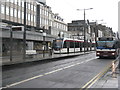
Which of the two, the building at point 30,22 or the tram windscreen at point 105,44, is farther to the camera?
the building at point 30,22

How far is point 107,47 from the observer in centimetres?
2186

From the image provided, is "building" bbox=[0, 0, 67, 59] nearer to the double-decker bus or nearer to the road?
the double-decker bus

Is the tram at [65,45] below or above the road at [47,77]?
above

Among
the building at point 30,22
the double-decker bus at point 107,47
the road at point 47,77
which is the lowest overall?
the road at point 47,77

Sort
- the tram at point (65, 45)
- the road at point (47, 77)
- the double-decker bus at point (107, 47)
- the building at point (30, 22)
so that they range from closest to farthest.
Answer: the road at point (47, 77) → the double-decker bus at point (107, 47) → the tram at point (65, 45) → the building at point (30, 22)

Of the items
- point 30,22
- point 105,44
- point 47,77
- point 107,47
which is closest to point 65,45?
point 105,44

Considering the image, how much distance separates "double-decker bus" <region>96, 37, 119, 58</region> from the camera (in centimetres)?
2167

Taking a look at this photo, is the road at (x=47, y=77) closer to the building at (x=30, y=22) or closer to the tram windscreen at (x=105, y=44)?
the tram windscreen at (x=105, y=44)

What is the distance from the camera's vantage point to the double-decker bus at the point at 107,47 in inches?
853

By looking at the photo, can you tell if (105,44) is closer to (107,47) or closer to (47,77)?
(107,47)

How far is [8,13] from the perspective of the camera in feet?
148

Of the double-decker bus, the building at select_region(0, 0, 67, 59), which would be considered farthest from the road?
the building at select_region(0, 0, 67, 59)

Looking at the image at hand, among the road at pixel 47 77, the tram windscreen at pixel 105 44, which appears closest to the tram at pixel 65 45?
the tram windscreen at pixel 105 44

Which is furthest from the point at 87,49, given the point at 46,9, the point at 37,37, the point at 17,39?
the point at 46,9
